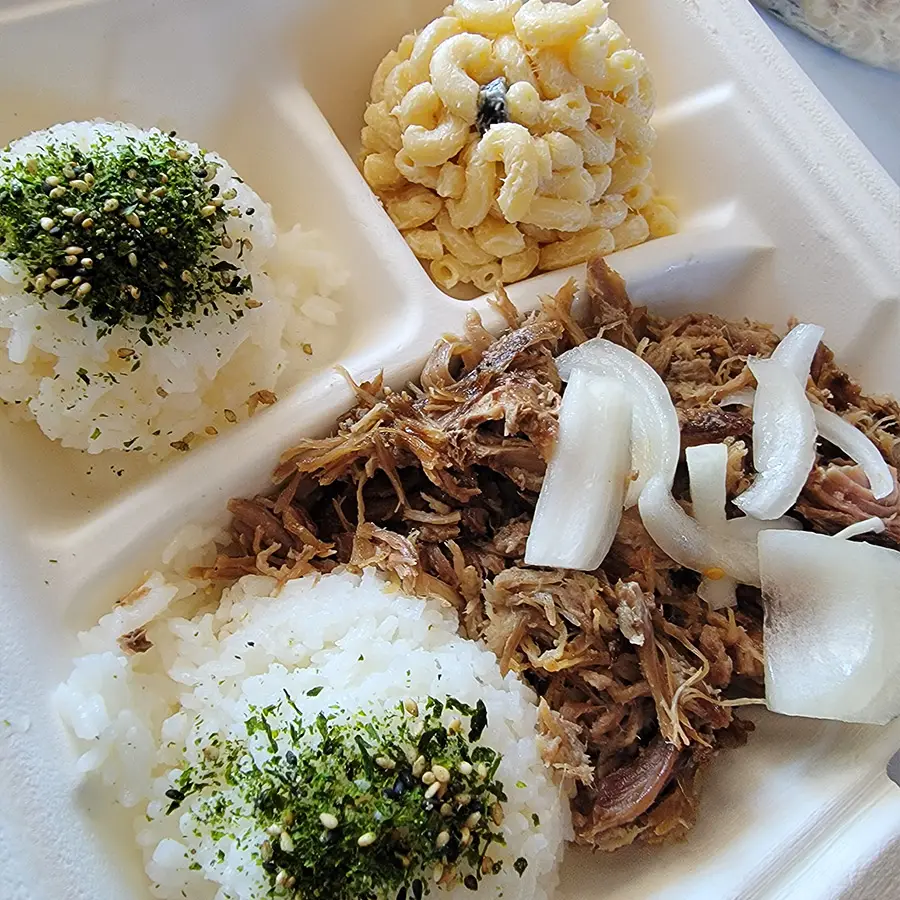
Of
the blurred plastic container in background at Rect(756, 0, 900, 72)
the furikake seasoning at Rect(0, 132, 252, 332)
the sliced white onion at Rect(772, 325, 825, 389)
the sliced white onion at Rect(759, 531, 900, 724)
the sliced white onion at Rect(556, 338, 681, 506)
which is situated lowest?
the sliced white onion at Rect(759, 531, 900, 724)

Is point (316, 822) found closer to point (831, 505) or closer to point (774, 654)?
point (774, 654)

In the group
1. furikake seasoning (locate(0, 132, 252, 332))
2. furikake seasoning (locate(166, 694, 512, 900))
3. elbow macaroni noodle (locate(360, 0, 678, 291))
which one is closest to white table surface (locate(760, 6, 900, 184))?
elbow macaroni noodle (locate(360, 0, 678, 291))

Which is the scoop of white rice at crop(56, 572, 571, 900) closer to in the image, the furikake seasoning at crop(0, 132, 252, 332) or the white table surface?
the furikake seasoning at crop(0, 132, 252, 332)

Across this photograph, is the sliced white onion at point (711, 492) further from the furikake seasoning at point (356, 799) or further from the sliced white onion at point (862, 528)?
the furikake seasoning at point (356, 799)

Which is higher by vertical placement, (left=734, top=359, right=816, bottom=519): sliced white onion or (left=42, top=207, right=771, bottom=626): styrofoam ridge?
(left=42, top=207, right=771, bottom=626): styrofoam ridge

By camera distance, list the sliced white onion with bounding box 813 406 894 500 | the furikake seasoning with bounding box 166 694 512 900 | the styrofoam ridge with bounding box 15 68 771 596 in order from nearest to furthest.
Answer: the furikake seasoning with bounding box 166 694 512 900 < the styrofoam ridge with bounding box 15 68 771 596 < the sliced white onion with bounding box 813 406 894 500

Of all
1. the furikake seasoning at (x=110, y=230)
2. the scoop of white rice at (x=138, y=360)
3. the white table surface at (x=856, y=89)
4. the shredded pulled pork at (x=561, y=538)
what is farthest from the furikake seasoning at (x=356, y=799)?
the white table surface at (x=856, y=89)

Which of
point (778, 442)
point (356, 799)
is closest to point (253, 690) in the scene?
point (356, 799)

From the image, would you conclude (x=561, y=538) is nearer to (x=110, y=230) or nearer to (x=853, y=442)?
(x=853, y=442)
